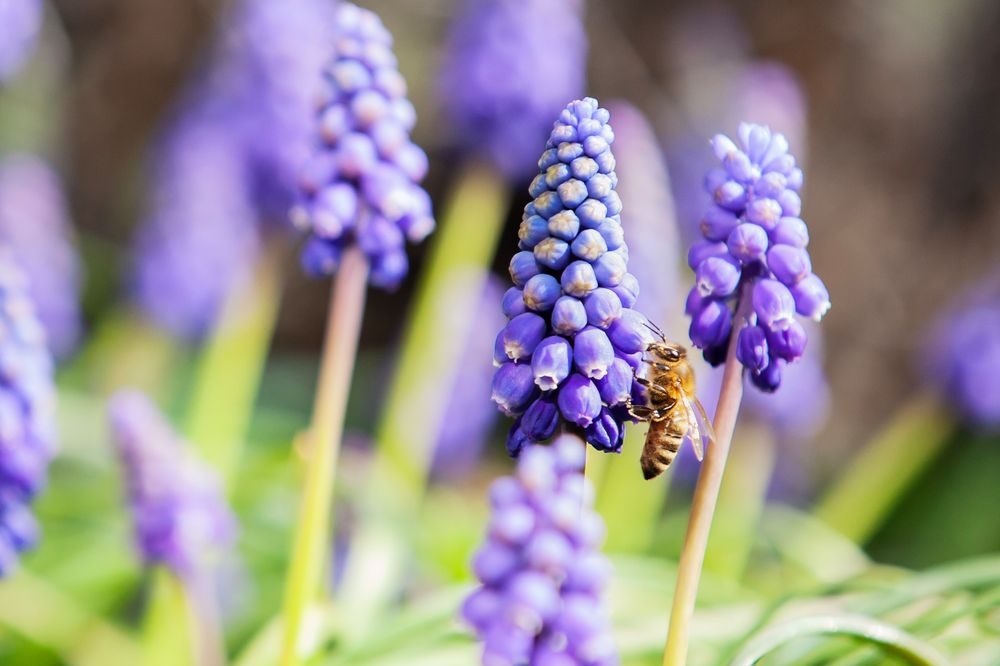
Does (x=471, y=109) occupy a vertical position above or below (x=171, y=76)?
below

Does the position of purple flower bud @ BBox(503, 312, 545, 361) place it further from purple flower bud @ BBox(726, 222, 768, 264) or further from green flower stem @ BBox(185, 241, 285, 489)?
green flower stem @ BBox(185, 241, 285, 489)

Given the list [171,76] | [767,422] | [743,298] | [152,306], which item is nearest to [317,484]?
[743,298]

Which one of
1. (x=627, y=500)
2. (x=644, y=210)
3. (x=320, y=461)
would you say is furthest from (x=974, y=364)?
(x=320, y=461)

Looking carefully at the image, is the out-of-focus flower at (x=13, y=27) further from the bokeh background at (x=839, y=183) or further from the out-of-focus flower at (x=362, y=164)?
the bokeh background at (x=839, y=183)

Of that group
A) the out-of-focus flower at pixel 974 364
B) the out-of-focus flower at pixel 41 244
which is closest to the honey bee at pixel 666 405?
the out-of-focus flower at pixel 974 364

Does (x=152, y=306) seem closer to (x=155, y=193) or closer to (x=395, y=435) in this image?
(x=155, y=193)


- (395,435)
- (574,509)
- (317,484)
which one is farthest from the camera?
(395,435)

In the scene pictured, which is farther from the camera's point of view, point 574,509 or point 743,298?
point 743,298
